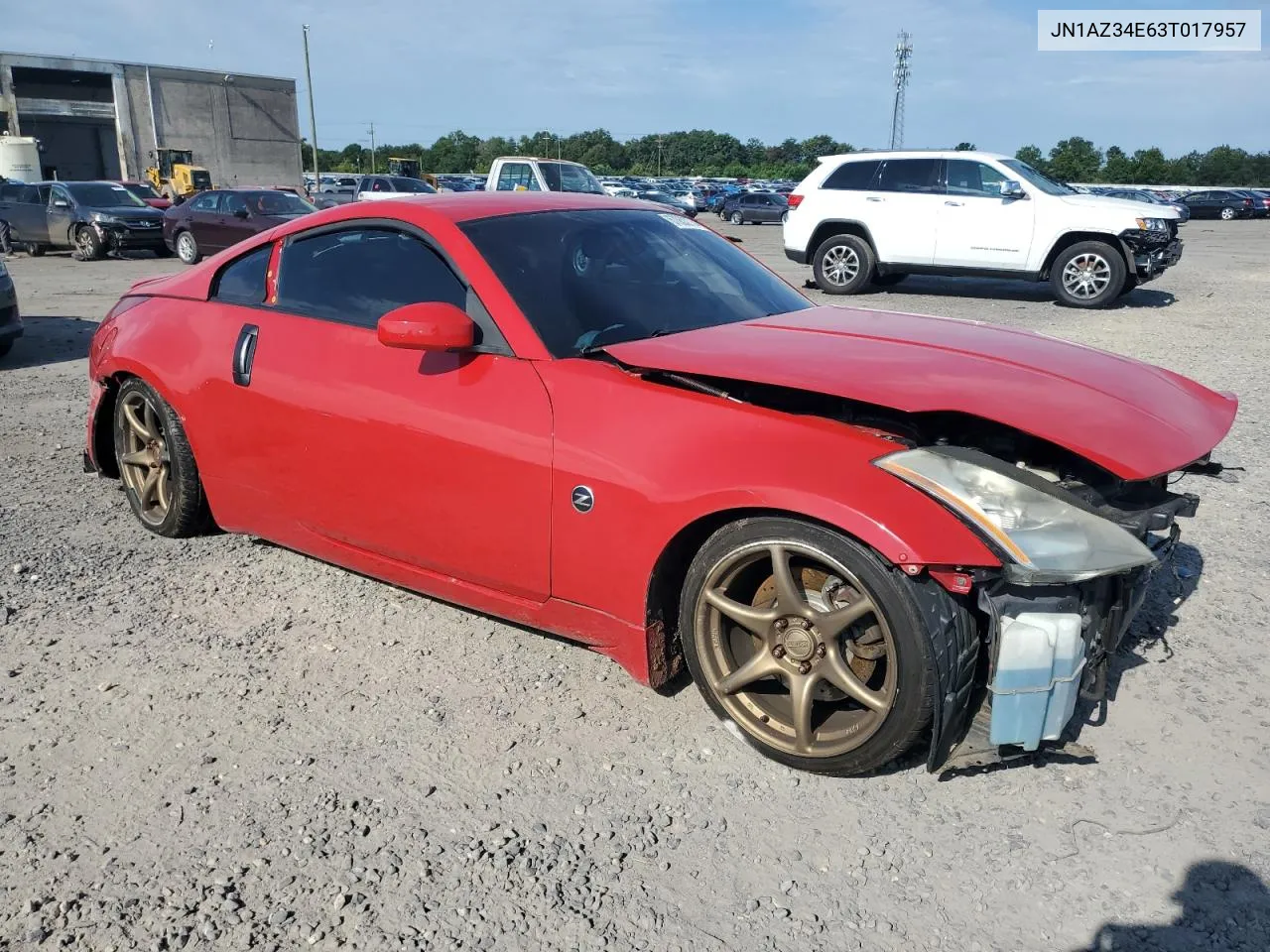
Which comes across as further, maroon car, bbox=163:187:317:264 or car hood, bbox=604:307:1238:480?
maroon car, bbox=163:187:317:264

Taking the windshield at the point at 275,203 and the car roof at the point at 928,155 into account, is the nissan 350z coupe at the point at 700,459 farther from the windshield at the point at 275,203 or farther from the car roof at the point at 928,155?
the windshield at the point at 275,203

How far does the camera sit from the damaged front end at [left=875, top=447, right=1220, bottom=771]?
242 centimetres

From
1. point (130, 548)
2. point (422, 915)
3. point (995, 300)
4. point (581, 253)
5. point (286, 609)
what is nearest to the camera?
point (422, 915)

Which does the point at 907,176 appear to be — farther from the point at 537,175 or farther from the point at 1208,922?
the point at 1208,922

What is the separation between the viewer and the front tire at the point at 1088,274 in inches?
478

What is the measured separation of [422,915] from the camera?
2.24 m

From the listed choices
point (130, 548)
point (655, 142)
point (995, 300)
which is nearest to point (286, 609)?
point (130, 548)

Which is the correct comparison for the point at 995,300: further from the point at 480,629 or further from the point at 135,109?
the point at 135,109

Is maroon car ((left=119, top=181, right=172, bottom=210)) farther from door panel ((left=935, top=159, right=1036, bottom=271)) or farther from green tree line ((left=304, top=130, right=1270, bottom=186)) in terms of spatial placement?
green tree line ((left=304, top=130, right=1270, bottom=186))

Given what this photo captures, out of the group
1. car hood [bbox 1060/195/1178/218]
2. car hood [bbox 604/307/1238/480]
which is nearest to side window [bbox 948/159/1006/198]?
car hood [bbox 1060/195/1178/218]

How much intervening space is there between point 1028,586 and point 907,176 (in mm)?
11723

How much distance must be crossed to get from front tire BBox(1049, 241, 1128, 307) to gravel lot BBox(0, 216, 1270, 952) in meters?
9.15

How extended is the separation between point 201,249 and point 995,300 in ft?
47.2

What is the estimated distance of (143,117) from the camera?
56562mm
